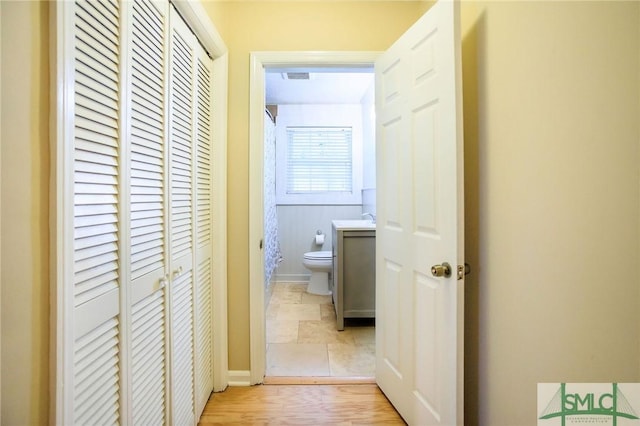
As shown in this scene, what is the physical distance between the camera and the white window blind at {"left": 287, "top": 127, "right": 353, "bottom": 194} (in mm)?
4109

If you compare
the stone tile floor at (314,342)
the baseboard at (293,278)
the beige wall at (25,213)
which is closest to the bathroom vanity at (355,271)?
the stone tile floor at (314,342)

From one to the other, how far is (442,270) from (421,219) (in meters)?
0.26

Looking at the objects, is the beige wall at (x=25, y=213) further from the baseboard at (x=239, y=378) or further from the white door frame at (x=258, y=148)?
the baseboard at (x=239, y=378)

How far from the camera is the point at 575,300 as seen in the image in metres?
0.80

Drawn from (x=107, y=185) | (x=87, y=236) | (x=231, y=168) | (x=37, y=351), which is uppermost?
(x=231, y=168)

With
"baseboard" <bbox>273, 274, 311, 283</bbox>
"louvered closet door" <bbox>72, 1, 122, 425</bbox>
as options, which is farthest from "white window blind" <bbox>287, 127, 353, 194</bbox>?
"louvered closet door" <bbox>72, 1, 122, 425</bbox>

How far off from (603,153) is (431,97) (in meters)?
0.68

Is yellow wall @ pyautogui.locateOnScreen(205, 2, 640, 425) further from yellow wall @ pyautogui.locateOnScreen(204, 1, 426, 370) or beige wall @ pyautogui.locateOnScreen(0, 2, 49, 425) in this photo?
beige wall @ pyautogui.locateOnScreen(0, 2, 49, 425)

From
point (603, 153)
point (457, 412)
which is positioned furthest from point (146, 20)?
point (457, 412)

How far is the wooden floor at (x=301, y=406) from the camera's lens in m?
1.54

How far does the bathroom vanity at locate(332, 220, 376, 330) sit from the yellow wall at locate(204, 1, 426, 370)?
38.0 inches

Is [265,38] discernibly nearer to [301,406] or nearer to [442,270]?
[442,270]

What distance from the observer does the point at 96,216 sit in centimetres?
79

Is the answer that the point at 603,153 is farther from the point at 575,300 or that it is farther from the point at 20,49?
the point at 20,49
